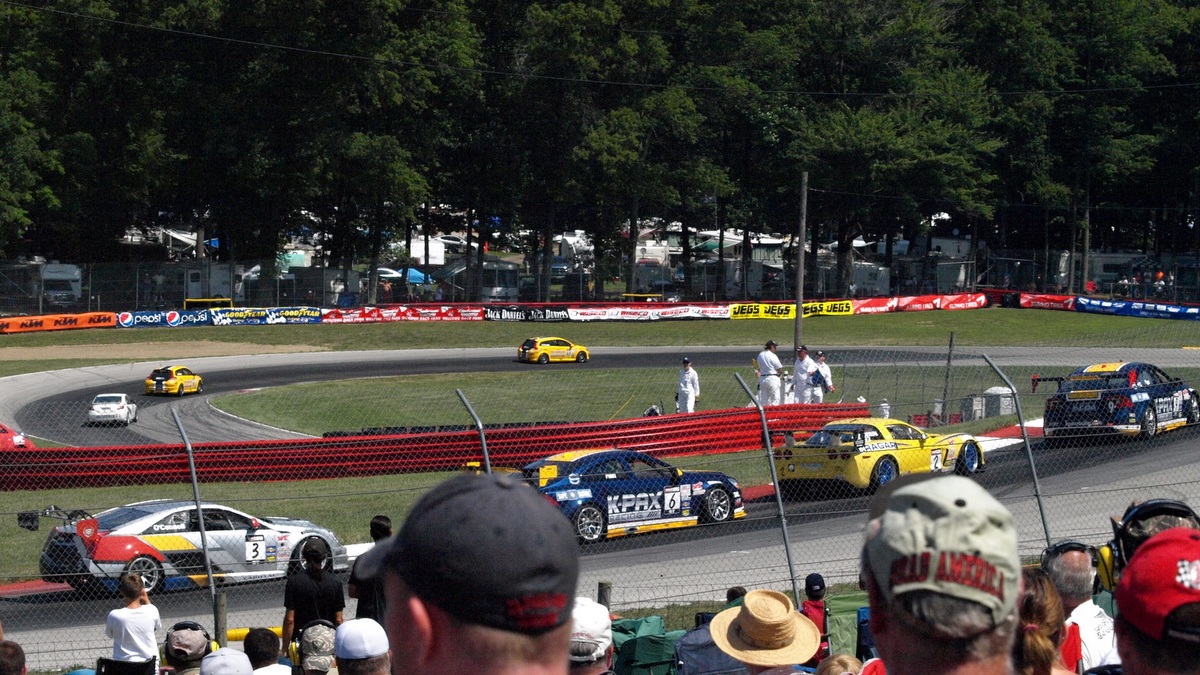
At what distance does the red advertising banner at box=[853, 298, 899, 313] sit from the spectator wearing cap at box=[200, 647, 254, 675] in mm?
57921

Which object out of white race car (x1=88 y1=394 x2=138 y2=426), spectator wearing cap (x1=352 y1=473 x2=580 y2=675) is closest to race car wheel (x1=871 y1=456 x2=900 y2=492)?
spectator wearing cap (x1=352 y1=473 x2=580 y2=675)

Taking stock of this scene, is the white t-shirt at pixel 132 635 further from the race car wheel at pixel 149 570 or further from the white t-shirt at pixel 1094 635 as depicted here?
the white t-shirt at pixel 1094 635

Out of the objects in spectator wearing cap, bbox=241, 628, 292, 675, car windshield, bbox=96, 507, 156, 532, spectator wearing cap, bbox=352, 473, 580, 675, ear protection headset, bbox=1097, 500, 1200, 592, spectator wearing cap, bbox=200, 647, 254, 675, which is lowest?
car windshield, bbox=96, 507, 156, 532

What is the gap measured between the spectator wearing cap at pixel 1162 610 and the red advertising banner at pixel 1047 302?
60582 mm

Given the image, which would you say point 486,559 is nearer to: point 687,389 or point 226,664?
point 226,664

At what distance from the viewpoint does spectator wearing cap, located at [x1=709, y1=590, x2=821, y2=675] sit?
4.94 meters

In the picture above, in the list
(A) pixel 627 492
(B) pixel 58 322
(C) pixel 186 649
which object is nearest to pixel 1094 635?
(C) pixel 186 649

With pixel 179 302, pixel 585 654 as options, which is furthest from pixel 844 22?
pixel 585 654

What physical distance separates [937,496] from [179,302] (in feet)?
186

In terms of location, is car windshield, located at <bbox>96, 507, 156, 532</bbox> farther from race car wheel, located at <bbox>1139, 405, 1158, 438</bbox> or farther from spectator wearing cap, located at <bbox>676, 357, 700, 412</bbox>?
race car wheel, located at <bbox>1139, 405, 1158, 438</bbox>

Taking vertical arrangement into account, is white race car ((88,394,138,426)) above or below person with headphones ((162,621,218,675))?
below

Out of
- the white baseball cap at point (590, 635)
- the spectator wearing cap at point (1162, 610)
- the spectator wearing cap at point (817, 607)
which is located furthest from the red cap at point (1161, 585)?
the spectator wearing cap at point (817, 607)

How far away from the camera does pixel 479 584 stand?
173 cm

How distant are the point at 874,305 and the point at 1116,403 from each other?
42.7 meters
